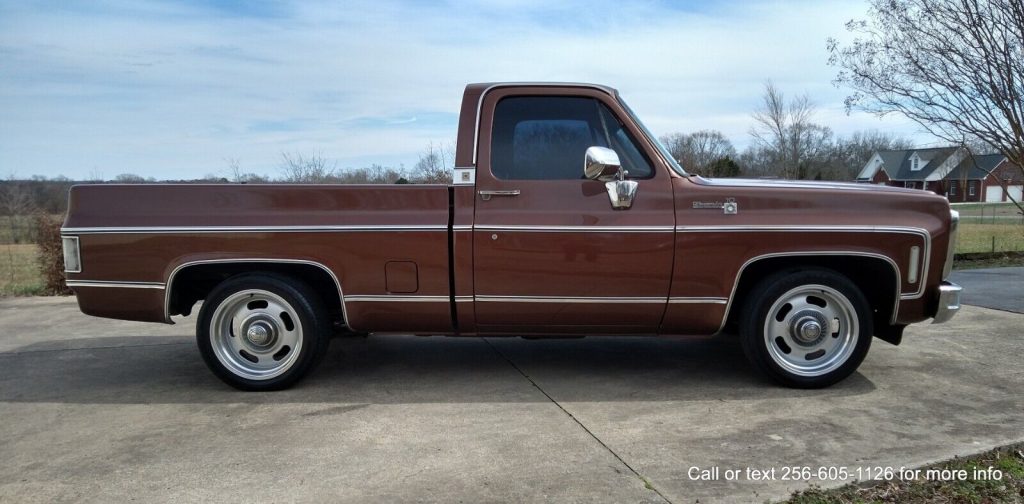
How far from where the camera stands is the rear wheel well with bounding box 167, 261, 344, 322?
14.2ft

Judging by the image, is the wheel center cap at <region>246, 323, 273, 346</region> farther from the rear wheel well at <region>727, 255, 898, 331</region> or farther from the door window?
the rear wheel well at <region>727, 255, 898, 331</region>

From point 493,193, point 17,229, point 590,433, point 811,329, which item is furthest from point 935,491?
point 17,229

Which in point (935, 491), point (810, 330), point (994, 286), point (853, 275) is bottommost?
point (935, 491)

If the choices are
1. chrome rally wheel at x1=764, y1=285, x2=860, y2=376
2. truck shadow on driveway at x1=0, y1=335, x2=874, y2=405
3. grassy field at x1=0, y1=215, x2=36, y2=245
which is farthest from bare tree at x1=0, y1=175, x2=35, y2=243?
chrome rally wheel at x1=764, y1=285, x2=860, y2=376

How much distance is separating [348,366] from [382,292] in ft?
3.66

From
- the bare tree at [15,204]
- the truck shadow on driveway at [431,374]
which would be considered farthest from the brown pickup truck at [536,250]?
the bare tree at [15,204]

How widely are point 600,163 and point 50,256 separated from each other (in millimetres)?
8407

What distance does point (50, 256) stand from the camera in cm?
888

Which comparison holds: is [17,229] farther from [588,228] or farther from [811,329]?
[811,329]

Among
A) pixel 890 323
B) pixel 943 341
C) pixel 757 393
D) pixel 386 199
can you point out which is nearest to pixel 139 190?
pixel 386 199

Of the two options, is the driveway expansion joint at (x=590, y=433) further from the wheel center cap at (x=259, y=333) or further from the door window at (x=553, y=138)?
the wheel center cap at (x=259, y=333)

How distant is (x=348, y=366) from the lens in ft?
16.7

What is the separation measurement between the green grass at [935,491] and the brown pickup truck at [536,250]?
1.26 m

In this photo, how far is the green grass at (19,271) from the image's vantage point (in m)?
9.24
